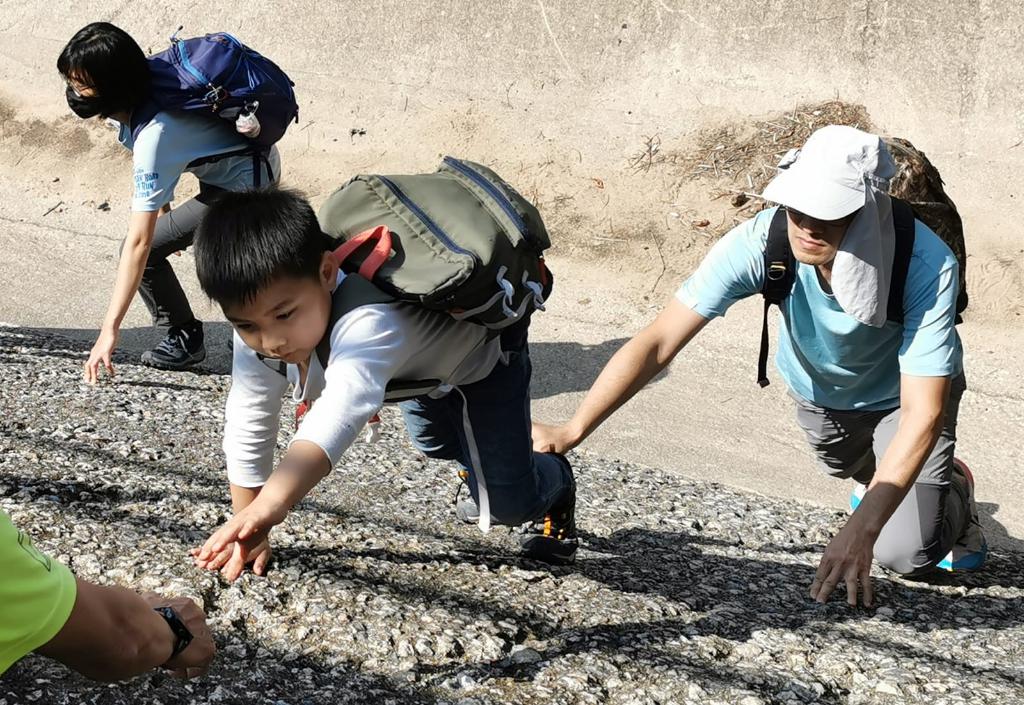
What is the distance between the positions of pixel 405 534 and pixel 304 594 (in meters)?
0.69

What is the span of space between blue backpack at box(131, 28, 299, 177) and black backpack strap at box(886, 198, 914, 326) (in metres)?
2.95

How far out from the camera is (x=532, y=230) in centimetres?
298

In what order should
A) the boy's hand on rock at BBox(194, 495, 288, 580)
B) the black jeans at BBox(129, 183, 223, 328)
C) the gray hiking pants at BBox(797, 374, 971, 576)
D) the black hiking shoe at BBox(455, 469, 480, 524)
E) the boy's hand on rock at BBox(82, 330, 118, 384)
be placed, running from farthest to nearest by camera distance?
the black jeans at BBox(129, 183, 223, 328), the boy's hand on rock at BBox(82, 330, 118, 384), the black hiking shoe at BBox(455, 469, 480, 524), the gray hiking pants at BBox(797, 374, 971, 576), the boy's hand on rock at BBox(194, 495, 288, 580)

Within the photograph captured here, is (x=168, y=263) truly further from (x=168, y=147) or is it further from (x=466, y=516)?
(x=466, y=516)

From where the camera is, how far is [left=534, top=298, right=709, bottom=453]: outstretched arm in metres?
3.50

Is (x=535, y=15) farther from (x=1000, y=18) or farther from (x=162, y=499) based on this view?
(x=162, y=499)

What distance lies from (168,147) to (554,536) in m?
2.50

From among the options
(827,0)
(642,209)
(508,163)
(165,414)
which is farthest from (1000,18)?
(165,414)

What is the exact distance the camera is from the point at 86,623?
76.0 inches

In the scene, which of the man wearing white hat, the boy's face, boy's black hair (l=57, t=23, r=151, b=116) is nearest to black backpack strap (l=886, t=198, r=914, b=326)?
the man wearing white hat

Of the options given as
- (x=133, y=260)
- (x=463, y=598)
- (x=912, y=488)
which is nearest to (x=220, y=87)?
(x=133, y=260)

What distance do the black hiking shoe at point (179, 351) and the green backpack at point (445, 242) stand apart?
3502mm

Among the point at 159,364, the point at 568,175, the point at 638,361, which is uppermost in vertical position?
the point at 638,361

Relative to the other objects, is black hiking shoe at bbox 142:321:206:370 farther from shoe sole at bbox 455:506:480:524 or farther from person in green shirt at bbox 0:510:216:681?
person in green shirt at bbox 0:510:216:681
